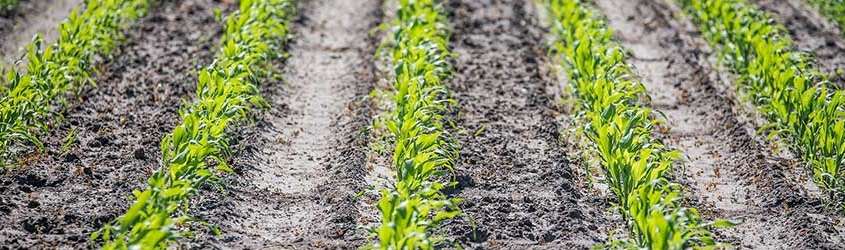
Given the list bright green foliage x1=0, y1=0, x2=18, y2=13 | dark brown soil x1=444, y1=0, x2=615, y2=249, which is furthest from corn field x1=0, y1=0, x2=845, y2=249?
bright green foliage x1=0, y1=0, x2=18, y2=13

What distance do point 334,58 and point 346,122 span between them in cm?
181

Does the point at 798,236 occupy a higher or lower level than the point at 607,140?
lower

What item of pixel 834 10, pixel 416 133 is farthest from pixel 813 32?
pixel 416 133

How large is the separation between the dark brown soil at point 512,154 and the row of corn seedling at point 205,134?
163 centimetres

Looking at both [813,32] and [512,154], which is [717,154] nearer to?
[512,154]

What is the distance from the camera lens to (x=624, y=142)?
311 inches

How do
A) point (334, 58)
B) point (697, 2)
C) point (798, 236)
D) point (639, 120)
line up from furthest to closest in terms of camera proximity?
point (697, 2) → point (334, 58) → point (639, 120) → point (798, 236)

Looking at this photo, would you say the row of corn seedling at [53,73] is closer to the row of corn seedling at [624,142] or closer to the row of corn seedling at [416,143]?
the row of corn seedling at [416,143]

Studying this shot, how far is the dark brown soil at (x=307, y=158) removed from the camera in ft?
25.2

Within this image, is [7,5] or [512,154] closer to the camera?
[512,154]

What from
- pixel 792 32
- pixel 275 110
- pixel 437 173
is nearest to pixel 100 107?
pixel 275 110

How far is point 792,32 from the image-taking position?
485 inches

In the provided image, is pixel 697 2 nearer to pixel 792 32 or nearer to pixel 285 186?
pixel 792 32

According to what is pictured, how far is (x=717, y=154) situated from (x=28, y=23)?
6.97m
